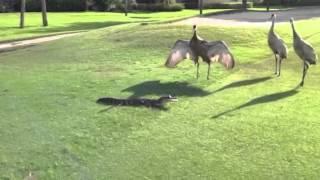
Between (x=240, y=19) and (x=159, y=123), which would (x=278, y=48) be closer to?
(x=159, y=123)

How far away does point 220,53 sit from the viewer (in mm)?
12695

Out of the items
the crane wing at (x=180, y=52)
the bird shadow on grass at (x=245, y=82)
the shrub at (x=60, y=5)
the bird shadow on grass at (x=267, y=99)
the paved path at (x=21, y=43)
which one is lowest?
the shrub at (x=60, y=5)

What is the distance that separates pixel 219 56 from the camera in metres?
12.7

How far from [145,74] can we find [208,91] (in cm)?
198

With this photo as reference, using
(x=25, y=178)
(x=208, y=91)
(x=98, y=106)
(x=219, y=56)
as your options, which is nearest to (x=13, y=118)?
(x=98, y=106)

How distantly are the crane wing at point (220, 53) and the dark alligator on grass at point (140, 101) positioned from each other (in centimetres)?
195

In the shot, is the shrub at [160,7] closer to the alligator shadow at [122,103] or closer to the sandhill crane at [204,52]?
the sandhill crane at [204,52]

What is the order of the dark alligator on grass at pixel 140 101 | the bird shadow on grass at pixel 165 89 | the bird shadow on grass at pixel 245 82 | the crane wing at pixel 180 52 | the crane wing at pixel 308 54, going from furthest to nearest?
the crane wing at pixel 180 52
the crane wing at pixel 308 54
the bird shadow on grass at pixel 245 82
the bird shadow on grass at pixel 165 89
the dark alligator on grass at pixel 140 101

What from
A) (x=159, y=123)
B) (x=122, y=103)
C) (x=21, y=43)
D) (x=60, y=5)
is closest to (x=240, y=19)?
(x=21, y=43)

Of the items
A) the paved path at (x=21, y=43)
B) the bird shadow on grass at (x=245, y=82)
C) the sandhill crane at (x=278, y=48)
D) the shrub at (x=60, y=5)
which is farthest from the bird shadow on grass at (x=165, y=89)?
the shrub at (x=60, y=5)

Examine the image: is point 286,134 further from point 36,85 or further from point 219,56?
point 36,85

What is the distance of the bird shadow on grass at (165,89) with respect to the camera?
11.6 meters

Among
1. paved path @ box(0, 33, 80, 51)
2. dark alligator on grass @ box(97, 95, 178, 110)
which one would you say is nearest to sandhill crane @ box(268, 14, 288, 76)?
dark alligator on grass @ box(97, 95, 178, 110)

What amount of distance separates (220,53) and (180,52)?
0.86 metres
